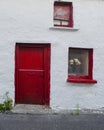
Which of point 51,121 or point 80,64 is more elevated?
point 80,64

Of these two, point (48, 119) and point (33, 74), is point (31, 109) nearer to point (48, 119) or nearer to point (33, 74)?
point (33, 74)

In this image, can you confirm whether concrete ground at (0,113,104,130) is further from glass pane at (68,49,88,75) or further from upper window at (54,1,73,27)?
upper window at (54,1,73,27)

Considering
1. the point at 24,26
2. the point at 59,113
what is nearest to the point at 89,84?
the point at 59,113

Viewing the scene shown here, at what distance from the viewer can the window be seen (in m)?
14.1

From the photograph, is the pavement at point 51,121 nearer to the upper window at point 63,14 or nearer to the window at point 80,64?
the window at point 80,64

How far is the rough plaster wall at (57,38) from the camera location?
13492 millimetres

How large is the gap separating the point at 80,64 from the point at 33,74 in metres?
1.53

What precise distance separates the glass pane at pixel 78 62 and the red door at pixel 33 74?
0.78 m

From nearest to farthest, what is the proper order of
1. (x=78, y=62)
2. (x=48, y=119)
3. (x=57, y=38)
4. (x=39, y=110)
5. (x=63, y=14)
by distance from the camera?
(x=48, y=119) → (x=39, y=110) → (x=57, y=38) → (x=63, y=14) → (x=78, y=62)

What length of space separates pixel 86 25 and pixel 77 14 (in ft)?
1.39

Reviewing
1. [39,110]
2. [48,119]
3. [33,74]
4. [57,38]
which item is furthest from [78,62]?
[48,119]

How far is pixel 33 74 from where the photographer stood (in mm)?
13773

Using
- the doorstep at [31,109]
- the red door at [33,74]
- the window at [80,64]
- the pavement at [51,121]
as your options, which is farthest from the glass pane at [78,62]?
the pavement at [51,121]

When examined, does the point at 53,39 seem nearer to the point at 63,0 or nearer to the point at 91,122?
the point at 63,0
